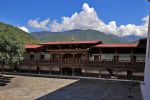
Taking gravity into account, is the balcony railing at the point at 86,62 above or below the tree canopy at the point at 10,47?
below

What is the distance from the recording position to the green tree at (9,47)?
46938mm

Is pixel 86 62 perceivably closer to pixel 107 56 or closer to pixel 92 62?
pixel 92 62

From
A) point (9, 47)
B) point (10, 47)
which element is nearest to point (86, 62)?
point (10, 47)

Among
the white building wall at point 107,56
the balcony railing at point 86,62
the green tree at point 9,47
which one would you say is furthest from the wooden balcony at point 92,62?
the green tree at point 9,47

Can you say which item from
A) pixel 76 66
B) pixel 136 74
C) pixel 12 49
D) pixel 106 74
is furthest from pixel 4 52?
pixel 136 74

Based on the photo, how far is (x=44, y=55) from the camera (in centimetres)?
6688

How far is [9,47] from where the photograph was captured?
47.3m

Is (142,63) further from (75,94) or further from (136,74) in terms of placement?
(75,94)

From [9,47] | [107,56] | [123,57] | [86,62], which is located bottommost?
[86,62]

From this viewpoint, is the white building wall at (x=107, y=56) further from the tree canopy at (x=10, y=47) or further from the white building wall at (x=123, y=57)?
the tree canopy at (x=10, y=47)

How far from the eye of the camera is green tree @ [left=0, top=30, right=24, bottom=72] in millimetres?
46938

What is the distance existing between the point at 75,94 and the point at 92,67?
886 inches

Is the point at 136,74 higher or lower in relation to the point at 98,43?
lower

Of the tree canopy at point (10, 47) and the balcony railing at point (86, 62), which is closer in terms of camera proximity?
the tree canopy at point (10, 47)
